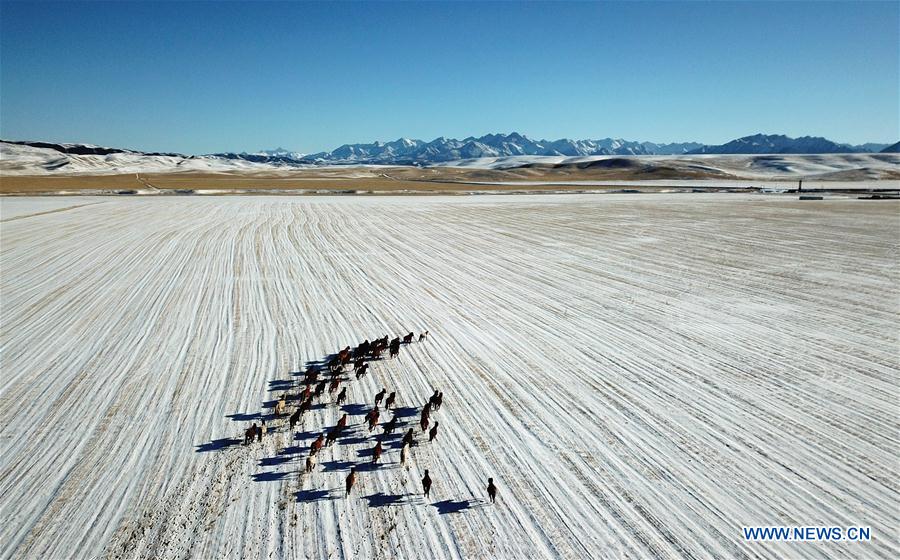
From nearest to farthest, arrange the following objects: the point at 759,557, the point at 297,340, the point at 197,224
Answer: the point at 759,557
the point at 297,340
the point at 197,224

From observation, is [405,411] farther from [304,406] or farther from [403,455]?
[304,406]

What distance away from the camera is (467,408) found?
33.9 ft

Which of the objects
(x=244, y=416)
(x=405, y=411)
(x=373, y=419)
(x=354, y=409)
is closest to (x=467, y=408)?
(x=405, y=411)

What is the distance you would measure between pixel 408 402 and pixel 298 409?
2.28 m

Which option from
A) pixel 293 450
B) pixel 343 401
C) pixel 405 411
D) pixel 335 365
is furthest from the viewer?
pixel 335 365

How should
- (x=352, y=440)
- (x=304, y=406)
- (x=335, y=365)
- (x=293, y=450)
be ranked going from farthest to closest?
(x=335, y=365), (x=304, y=406), (x=352, y=440), (x=293, y=450)

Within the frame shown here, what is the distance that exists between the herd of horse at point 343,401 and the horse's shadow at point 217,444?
0.21 metres

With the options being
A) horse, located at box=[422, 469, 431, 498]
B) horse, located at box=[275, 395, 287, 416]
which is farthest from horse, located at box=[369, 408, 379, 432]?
horse, located at box=[422, 469, 431, 498]

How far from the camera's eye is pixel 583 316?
16312mm

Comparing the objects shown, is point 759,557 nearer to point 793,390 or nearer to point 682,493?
point 682,493

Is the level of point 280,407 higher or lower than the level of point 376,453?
higher

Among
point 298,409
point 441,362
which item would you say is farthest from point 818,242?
point 298,409

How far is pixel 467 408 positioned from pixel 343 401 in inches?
106

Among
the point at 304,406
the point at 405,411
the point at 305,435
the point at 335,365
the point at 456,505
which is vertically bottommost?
the point at 456,505
